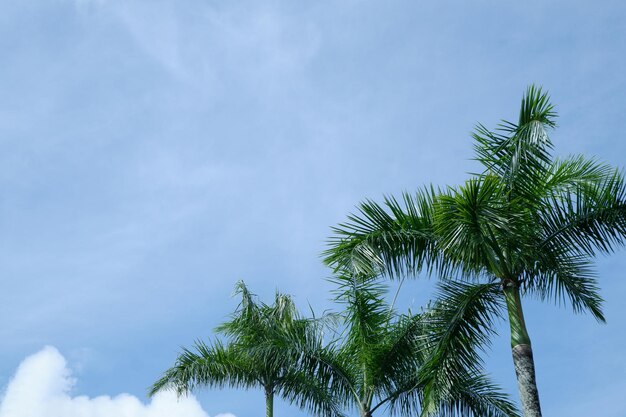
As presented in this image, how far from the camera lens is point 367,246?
12.9 metres

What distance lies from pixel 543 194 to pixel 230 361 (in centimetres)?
966

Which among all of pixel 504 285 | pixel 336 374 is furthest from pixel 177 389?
pixel 504 285

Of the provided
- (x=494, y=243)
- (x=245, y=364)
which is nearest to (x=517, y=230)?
(x=494, y=243)

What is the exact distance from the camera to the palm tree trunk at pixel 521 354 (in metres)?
11.8

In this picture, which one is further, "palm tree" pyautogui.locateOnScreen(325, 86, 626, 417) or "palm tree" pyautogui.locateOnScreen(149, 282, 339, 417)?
"palm tree" pyautogui.locateOnScreen(149, 282, 339, 417)

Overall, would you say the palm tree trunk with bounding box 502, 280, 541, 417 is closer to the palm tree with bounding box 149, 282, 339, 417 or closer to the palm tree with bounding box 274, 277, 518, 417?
the palm tree with bounding box 274, 277, 518, 417

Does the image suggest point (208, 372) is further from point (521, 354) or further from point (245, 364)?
point (521, 354)

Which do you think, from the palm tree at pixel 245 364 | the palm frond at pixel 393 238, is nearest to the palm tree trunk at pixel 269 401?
the palm tree at pixel 245 364

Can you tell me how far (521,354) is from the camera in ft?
39.2

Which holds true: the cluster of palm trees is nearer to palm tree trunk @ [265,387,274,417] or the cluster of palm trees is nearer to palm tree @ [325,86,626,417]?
palm tree @ [325,86,626,417]

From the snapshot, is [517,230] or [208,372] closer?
[517,230]

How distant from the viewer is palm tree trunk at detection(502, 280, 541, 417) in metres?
11.8

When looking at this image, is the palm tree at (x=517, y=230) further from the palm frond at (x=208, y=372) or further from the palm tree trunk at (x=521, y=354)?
the palm frond at (x=208, y=372)

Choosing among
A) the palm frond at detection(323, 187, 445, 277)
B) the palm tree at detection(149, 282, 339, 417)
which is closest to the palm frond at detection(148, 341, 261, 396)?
the palm tree at detection(149, 282, 339, 417)
